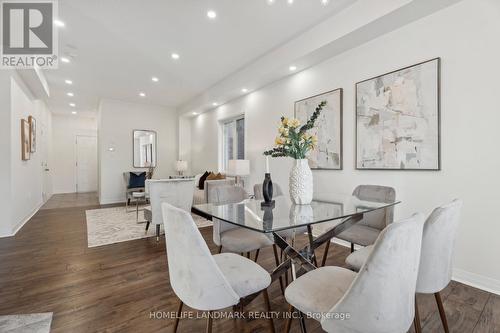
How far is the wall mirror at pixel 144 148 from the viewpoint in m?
7.11

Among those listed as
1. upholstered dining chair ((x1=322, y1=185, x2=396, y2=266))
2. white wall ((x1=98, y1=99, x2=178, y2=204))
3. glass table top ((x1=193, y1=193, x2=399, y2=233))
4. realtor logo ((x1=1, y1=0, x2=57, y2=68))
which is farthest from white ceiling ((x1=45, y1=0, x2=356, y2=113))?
glass table top ((x1=193, y1=193, x2=399, y2=233))

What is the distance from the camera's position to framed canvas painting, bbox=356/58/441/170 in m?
2.34

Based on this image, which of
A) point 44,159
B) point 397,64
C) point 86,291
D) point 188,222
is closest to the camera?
point 188,222

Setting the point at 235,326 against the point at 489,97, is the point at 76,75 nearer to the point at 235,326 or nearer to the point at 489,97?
the point at 235,326

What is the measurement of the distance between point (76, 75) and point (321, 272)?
6.07 m

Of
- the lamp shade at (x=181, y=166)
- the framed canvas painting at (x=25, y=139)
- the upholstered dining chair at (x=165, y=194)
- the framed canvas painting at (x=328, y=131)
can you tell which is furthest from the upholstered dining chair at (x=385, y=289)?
the lamp shade at (x=181, y=166)

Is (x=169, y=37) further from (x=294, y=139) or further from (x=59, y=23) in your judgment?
(x=294, y=139)

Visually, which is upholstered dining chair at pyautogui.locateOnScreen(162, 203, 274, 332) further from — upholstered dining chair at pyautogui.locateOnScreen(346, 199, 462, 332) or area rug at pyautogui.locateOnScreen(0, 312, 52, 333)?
area rug at pyautogui.locateOnScreen(0, 312, 52, 333)

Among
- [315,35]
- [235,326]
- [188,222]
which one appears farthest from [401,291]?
[315,35]

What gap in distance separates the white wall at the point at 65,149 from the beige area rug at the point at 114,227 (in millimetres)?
4644

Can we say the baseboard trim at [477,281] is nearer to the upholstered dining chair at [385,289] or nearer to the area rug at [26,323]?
the upholstered dining chair at [385,289]

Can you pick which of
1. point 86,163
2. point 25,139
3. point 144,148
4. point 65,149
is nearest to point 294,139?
point 25,139

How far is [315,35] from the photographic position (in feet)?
9.95

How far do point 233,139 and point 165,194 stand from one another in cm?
283
